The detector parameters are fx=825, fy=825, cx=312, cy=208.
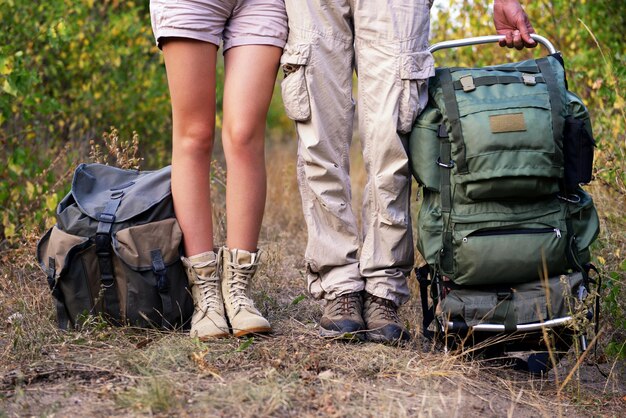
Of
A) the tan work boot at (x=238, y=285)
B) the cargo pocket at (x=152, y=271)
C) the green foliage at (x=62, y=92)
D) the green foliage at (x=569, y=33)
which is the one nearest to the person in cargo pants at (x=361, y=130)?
the tan work boot at (x=238, y=285)

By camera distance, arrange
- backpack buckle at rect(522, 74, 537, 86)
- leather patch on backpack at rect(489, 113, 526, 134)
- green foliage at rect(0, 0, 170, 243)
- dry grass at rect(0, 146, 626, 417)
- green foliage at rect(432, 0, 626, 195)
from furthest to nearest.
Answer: green foliage at rect(432, 0, 626, 195) → green foliage at rect(0, 0, 170, 243) → backpack buckle at rect(522, 74, 537, 86) → leather patch on backpack at rect(489, 113, 526, 134) → dry grass at rect(0, 146, 626, 417)

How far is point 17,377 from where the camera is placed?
2.79 metres

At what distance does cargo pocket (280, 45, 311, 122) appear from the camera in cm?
304

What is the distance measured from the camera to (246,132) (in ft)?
10.3

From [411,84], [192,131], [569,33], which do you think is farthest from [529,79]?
[569,33]

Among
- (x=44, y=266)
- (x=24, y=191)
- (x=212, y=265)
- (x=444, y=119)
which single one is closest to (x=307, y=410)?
(x=212, y=265)

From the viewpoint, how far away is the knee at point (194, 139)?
10.4 ft

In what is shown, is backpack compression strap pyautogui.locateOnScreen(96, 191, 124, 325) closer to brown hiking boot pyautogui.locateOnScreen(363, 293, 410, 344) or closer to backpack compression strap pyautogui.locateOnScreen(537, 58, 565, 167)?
brown hiking boot pyautogui.locateOnScreen(363, 293, 410, 344)

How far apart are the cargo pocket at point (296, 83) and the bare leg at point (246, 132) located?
90mm

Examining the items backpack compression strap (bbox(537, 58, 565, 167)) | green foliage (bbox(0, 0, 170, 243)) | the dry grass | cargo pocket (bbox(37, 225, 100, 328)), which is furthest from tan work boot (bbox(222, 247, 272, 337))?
green foliage (bbox(0, 0, 170, 243))

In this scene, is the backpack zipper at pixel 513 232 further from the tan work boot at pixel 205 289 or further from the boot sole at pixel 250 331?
the tan work boot at pixel 205 289

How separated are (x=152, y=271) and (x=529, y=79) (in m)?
1.59

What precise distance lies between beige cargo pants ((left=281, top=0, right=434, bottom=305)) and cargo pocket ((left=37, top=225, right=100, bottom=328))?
857 mm

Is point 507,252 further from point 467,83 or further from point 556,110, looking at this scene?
point 467,83
